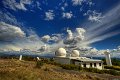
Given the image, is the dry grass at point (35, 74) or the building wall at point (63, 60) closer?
the dry grass at point (35, 74)

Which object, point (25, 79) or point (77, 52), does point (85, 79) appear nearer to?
point (25, 79)

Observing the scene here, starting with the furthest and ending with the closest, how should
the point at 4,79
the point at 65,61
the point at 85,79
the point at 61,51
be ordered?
1. the point at 61,51
2. the point at 65,61
3. the point at 85,79
4. the point at 4,79

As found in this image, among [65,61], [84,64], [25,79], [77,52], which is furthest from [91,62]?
[25,79]

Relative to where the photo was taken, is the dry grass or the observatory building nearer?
the dry grass

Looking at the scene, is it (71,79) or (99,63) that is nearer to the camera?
(71,79)

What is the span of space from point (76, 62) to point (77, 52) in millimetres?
11098

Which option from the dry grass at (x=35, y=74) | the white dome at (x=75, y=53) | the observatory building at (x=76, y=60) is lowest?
the dry grass at (x=35, y=74)

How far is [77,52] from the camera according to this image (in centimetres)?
6019

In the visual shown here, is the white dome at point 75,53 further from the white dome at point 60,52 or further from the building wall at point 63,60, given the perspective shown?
the building wall at point 63,60

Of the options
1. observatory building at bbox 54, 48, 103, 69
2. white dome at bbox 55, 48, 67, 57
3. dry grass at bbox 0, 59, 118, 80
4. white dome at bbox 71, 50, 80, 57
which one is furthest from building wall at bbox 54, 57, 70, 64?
dry grass at bbox 0, 59, 118, 80

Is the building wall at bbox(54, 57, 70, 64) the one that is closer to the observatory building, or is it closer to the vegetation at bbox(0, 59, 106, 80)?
the observatory building

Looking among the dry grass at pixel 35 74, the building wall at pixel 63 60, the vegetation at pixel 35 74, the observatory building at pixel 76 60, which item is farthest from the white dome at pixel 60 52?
Answer: the dry grass at pixel 35 74

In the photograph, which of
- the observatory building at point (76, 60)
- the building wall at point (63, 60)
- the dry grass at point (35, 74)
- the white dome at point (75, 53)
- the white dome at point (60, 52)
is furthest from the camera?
the white dome at point (75, 53)

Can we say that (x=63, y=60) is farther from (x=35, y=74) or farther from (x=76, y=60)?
(x=35, y=74)
